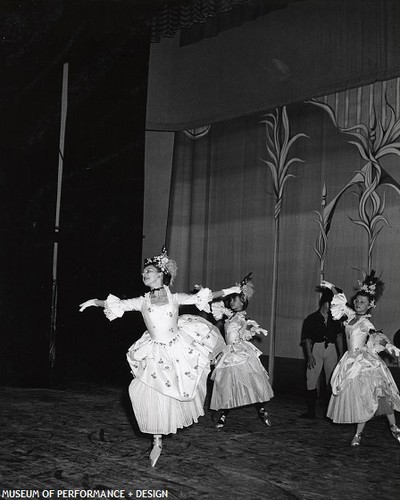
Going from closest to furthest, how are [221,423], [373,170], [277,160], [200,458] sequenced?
[200,458], [221,423], [373,170], [277,160]

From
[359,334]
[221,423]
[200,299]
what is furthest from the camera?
[221,423]

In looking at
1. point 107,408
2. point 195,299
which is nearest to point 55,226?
point 107,408

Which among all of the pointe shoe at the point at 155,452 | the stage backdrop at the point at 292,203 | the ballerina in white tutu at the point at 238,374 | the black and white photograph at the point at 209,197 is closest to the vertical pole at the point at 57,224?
the black and white photograph at the point at 209,197

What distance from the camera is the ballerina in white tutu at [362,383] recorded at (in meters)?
5.13

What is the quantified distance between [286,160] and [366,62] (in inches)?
61.0

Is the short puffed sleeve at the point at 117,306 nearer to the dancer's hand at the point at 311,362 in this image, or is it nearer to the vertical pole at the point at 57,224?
the dancer's hand at the point at 311,362

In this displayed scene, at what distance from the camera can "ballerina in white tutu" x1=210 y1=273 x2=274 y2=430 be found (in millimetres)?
5875

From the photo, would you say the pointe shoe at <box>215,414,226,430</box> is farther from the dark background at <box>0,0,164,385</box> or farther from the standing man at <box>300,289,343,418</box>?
the dark background at <box>0,0,164,385</box>

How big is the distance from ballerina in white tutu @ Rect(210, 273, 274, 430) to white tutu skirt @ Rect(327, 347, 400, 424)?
2.67 ft

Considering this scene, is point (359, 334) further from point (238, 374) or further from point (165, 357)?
point (165, 357)

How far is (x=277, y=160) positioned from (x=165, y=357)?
4.30 metres

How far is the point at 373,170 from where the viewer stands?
Answer: 7324 millimetres

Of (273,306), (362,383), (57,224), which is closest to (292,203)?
(273,306)

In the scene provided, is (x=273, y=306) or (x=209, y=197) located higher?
(x=209, y=197)
